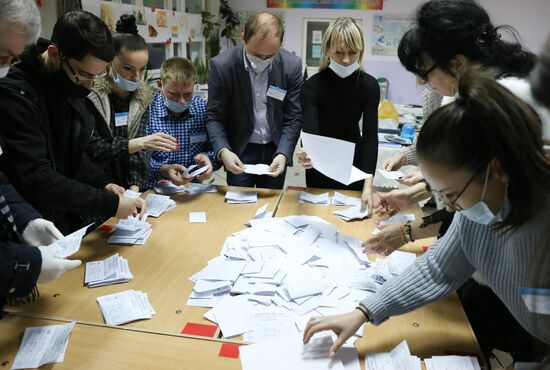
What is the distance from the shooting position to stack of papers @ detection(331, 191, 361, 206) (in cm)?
214

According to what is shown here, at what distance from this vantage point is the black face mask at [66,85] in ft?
5.18

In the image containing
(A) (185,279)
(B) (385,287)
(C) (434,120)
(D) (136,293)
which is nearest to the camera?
(C) (434,120)

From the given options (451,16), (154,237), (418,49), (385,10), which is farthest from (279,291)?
(385,10)

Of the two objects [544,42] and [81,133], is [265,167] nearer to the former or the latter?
[81,133]

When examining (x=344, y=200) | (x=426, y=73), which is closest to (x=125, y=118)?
(x=344, y=200)

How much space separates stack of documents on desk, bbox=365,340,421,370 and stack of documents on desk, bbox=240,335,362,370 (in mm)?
37

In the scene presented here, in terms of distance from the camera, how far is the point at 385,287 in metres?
1.19

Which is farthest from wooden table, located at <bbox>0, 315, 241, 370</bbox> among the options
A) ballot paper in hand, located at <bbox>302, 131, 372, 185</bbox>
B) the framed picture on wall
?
the framed picture on wall

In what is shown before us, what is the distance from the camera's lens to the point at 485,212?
0.97 m

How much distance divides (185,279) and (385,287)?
67 cm

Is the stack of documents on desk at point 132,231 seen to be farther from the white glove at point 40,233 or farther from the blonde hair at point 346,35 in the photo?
the blonde hair at point 346,35

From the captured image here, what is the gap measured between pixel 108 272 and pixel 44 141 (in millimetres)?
533

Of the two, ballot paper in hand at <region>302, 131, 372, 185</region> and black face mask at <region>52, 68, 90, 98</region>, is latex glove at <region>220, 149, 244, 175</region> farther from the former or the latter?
black face mask at <region>52, 68, 90, 98</region>

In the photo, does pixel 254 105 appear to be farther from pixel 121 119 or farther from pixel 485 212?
pixel 485 212
